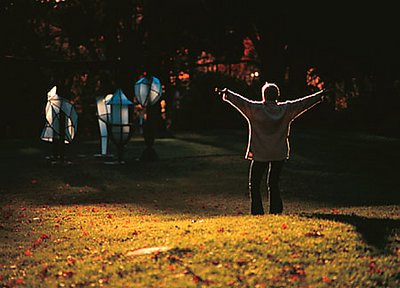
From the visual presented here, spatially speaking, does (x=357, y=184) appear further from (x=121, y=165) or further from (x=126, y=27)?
(x=126, y=27)

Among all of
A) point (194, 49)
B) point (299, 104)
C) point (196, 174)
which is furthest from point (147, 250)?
point (194, 49)

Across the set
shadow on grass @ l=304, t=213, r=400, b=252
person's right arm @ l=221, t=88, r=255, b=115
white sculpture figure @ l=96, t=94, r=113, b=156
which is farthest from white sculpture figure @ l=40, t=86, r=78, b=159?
shadow on grass @ l=304, t=213, r=400, b=252

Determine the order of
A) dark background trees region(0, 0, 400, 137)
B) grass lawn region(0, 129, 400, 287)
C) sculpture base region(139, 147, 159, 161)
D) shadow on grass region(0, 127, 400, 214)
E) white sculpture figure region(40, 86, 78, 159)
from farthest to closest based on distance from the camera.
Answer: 1. dark background trees region(0, 0, 400, 137)
2. sculpture base region(139, 147, 159, 161)
3. white sculpture figure region(40, 86, 78, 159)
4. shadow on grass region(0, 127, 400, 214)
5. grass lawn region(0, 129, 400, 287)

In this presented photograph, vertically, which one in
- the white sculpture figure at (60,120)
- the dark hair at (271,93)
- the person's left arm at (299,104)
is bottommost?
the white sculpture figure at (60,120)

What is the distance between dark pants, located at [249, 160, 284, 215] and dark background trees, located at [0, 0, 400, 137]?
671 inches

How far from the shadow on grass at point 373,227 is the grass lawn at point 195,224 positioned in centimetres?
3

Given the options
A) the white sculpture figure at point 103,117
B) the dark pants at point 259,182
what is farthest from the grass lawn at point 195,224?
the white sculpture figure at point 103,117

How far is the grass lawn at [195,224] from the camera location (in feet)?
26.6

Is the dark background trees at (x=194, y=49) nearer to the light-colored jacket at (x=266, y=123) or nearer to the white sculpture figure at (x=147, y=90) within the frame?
the white sculpture figure at (x=147, y=90)

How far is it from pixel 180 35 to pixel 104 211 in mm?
28145

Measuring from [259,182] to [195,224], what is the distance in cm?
160

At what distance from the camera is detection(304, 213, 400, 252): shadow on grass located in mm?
9164

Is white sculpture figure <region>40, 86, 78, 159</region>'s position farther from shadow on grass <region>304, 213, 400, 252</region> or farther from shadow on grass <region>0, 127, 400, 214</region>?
shadow on grass <region>304, 213, 400, 252</region>

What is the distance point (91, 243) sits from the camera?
10.8 m
